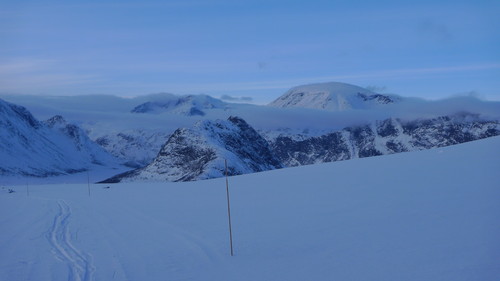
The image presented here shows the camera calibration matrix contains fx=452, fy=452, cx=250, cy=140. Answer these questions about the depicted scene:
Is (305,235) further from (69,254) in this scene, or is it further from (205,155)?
(205,155)

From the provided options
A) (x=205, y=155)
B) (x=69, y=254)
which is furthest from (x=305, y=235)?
(x=205, y=155)

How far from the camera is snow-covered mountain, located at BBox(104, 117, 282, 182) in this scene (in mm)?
122625

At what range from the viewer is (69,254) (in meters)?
13.7

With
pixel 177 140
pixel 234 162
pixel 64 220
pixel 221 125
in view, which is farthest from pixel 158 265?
pixel 221 125

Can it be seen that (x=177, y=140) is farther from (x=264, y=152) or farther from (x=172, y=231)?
(x=172, y=231)

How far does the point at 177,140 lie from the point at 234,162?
28210 millimetres

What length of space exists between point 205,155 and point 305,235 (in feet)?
394

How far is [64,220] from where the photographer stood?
21688mm

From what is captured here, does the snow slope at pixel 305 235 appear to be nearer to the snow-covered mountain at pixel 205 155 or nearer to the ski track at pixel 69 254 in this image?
the ski track at pixel 69 254

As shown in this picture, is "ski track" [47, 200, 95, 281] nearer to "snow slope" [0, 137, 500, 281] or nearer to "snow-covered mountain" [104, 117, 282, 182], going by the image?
"snow slope" [0, 137, 500, 281]

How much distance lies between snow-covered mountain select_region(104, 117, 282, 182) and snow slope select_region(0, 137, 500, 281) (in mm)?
87488

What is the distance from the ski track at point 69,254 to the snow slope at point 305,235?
0.12 ft

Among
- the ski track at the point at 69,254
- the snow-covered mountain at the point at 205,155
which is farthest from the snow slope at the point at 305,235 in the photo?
the snow-covered mountain at the point at 205,155

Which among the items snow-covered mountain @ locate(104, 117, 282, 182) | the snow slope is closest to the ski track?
the snow slope
